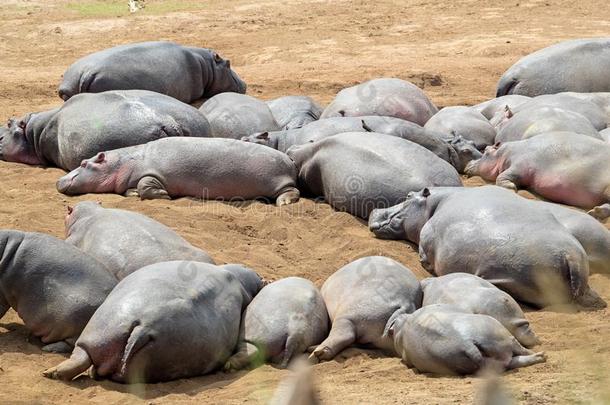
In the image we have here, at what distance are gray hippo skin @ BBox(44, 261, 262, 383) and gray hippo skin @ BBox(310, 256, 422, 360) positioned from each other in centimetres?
55

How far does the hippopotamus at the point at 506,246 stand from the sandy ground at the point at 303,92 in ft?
0.64

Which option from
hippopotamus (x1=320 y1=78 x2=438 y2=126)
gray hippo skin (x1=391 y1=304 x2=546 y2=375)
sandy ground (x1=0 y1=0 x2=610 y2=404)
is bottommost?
sandy ground (x1=0 y1=0 x2=610 y2=404)

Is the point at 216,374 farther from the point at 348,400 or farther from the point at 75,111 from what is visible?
the point at 75,111

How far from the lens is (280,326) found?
5.58 metres

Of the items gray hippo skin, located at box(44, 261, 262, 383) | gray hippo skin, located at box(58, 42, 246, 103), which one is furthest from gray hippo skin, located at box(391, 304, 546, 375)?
gray hippo skin, located at box(58, 42, 246, 103)

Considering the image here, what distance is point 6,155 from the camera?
958 cm

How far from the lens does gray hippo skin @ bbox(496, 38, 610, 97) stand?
10.7 m

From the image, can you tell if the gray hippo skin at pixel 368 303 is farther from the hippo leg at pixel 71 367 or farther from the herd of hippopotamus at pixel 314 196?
the hippo leg at pixel 71 367

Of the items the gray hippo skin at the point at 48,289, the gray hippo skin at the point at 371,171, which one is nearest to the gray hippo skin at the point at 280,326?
the gray hippo skin at the point at 48,289

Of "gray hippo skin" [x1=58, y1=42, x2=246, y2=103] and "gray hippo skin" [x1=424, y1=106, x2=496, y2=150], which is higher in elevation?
"gray hippo skin" [x1=58, y1=42, x2=246, y2=103]

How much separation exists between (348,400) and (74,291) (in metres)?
1.81

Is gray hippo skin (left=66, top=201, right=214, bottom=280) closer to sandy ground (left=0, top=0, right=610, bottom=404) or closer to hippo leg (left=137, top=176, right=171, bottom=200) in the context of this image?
sandy ground (left=0, top=0, right=610, bottom=404)

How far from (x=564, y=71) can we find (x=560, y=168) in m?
3.25

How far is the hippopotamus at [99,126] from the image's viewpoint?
29.3ft
